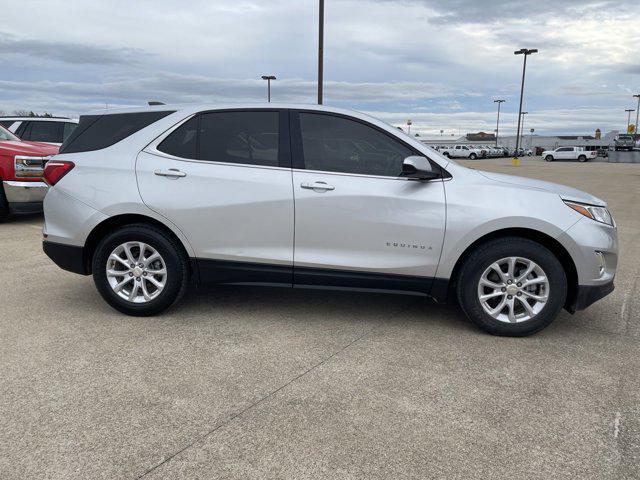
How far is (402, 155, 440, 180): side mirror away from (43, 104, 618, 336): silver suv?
0.01 metres

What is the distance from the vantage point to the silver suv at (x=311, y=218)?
12.9ft

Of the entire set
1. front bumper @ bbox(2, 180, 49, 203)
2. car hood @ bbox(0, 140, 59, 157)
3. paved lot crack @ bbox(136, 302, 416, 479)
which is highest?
car hood @ bbox(0, 140, 59, 157)

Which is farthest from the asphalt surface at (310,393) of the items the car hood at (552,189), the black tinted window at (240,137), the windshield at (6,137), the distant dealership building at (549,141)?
the distant dealership building at (549,141)

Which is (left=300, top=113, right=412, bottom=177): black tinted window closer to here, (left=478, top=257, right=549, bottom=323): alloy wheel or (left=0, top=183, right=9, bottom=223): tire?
(left=478, top=257, right=549, bottom=323): alloy wheel

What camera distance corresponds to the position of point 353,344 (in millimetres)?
3893

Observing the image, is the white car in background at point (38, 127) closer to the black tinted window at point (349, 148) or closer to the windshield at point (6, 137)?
the windshield at point (6, 137)

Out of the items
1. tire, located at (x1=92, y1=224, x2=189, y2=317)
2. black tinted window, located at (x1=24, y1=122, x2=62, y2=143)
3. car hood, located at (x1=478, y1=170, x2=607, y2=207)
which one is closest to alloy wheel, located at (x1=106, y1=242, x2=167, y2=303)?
tire, located at (x1=92, y1=224, x2=189, y2=317)

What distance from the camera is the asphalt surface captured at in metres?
Answer: 2.49

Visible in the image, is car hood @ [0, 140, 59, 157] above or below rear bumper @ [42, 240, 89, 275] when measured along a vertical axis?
above

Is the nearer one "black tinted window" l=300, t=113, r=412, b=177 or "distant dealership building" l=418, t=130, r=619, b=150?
"black tinted window" l=300, t=113, r=412, b=177

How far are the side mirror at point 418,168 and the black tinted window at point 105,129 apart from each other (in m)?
2.06

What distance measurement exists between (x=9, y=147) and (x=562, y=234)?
8356 millimetres

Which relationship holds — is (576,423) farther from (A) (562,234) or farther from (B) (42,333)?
(B) (42,333)

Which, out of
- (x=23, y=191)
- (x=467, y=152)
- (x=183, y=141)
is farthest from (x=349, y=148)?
(x=467, y=152)
